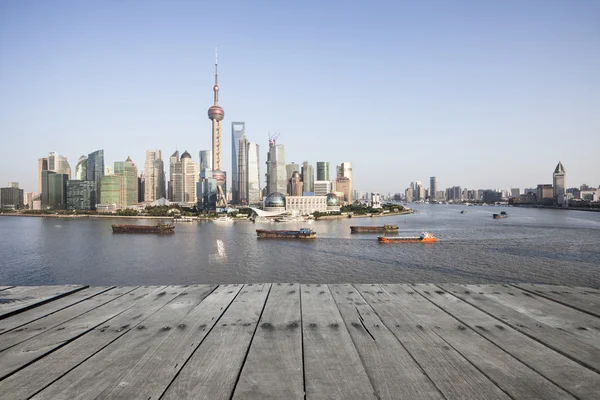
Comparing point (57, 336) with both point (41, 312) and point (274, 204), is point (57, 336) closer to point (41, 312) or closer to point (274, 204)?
point (41, 312)

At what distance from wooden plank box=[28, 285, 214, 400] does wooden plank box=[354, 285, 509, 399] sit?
178 cm

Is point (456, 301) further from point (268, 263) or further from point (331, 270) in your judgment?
point (268, 263)

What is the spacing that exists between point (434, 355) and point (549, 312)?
203cm

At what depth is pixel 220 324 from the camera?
3.27 metres

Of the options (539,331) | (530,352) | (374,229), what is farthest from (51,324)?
(374,229)

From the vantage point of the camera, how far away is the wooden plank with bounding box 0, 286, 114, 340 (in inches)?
128

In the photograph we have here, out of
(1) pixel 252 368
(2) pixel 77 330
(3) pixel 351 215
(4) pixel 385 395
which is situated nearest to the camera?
(4) pixel 385 395

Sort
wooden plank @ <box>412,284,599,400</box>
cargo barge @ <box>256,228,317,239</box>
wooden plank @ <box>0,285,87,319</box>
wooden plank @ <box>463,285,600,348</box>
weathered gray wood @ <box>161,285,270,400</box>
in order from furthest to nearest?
cargo barge @ <box>256,228,317,239</box>
wooden plank @ <box>0,285,87,319</box>
wooden plank @ <box>463,285,600,348</box>
wooden plank @ <box>412,284,599,400</box>
weathered gray wood @ <box>161,285,270,400</box>

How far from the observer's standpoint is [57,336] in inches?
118

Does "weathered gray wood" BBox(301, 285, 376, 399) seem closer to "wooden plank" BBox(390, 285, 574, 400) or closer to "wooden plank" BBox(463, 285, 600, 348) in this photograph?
"wooden plank" BBox(390, 285, 574, 400)

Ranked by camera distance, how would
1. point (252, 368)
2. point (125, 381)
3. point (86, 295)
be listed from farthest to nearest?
point (86, 295), point (252, 368), point (125, 381)

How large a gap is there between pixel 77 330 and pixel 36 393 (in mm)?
1205

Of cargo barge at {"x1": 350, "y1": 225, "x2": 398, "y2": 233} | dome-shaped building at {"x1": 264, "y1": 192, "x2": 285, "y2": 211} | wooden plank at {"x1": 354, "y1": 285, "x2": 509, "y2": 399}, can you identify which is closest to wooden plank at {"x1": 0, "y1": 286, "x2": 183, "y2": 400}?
wooden plank at {"x1": 354, "y1": 285, "x2": 509, "y2": 399}

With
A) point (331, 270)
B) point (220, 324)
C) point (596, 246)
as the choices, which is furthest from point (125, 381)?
point (596, 246)
